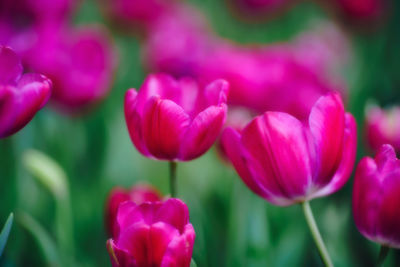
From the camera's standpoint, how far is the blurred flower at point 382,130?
2.06 feet

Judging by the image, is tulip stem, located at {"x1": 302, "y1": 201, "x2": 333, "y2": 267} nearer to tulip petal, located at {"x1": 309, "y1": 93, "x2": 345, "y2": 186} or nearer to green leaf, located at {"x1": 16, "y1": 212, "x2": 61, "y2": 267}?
tulip petal, located at {"x1": 309, "y1": 93, "x2": 345, "y2": 186}

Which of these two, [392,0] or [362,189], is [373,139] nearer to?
[362,189]

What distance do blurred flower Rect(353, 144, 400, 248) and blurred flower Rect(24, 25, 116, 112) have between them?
649 mm

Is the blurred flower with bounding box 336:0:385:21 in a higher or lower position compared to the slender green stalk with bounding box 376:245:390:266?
higher

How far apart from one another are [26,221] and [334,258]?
16.4 inches

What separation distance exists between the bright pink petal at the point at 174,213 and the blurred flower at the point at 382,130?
33 centimetres

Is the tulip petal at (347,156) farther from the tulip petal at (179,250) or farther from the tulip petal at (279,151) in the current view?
the tulip petal at (179,250)

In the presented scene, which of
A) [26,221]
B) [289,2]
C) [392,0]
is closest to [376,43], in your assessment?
[392,0]

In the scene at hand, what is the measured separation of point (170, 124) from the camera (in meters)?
Result: 0.47

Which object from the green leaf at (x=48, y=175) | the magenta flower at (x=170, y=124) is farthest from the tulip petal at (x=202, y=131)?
the green leaf at (x=48, y=175)

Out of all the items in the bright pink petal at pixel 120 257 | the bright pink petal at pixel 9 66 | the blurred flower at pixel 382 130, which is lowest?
the bright pink petal at pixel 120 257

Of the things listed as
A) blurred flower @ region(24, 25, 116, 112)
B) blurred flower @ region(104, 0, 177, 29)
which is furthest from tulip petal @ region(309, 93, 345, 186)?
blurred flower @ region(104, 0, 177, 29)

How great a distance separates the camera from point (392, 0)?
4.82 feet

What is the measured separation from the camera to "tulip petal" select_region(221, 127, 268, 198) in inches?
17.8
